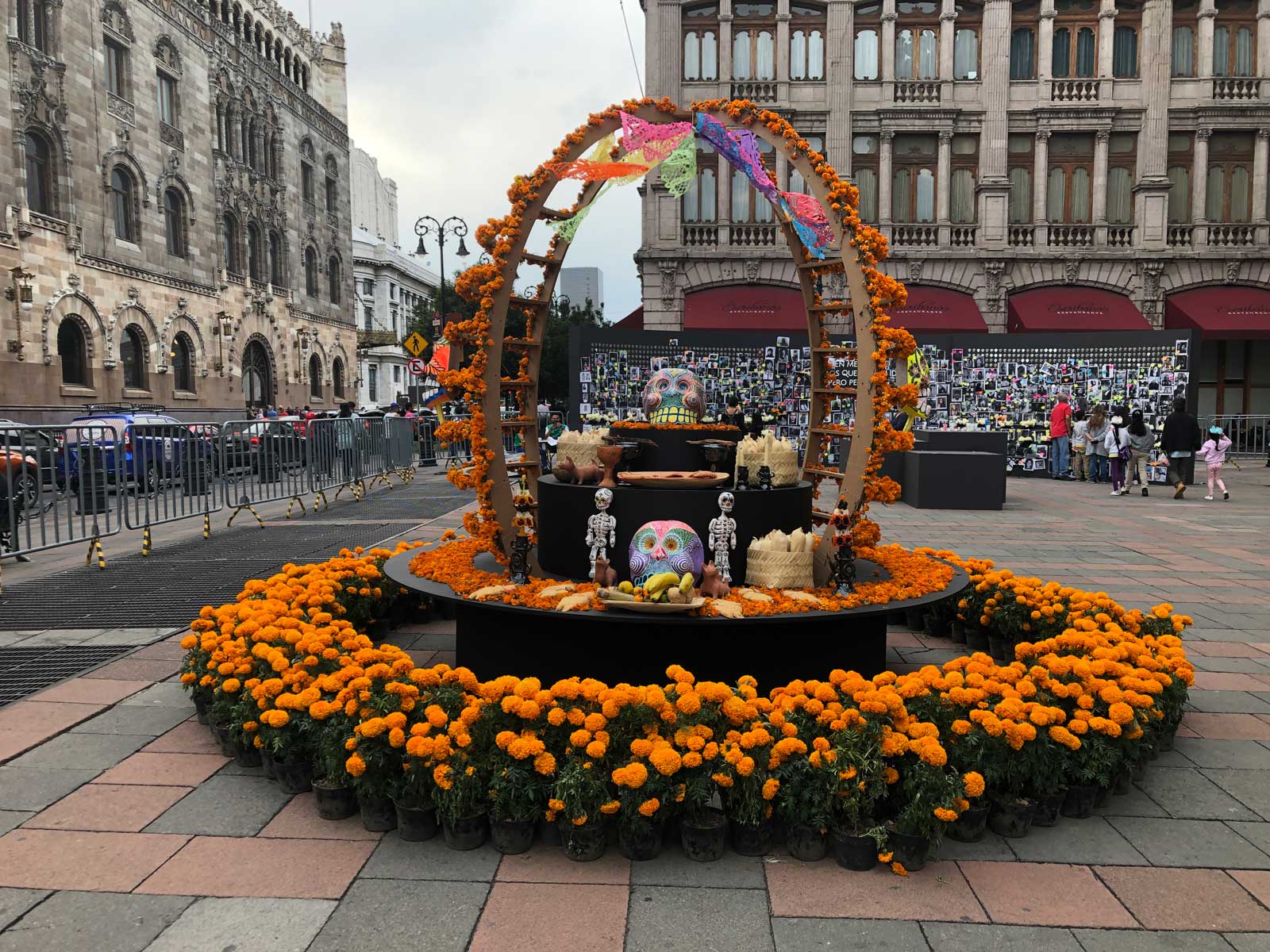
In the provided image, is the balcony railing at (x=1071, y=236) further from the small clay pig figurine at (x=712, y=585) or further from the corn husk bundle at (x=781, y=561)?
the small clay pig figurine at (x=712, y=585)

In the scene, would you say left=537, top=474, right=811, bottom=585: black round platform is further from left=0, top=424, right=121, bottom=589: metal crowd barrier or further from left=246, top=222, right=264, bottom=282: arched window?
left=246, top=222, right=264, bottom=282: arched window

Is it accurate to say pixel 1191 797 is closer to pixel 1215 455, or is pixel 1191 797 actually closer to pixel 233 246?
pixel 1215 455

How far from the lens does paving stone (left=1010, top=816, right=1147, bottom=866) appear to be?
320 cm

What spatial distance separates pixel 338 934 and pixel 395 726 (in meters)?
0.82

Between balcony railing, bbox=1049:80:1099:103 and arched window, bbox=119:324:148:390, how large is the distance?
28.7 meters

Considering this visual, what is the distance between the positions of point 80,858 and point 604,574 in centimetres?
271

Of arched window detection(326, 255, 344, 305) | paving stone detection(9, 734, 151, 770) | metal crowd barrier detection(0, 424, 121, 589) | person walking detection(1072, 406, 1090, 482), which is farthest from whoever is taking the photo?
arched window detection(326, 255, 344, 305)

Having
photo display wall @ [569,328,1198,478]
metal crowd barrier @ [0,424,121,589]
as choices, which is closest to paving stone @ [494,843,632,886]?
metal crowd barrier @ [0,424,121,589]

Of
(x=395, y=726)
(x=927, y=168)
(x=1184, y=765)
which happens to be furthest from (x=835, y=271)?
(x=927, y=168)

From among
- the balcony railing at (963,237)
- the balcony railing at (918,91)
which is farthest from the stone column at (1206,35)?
the balcony railing at (963,237)

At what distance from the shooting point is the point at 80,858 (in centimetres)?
316

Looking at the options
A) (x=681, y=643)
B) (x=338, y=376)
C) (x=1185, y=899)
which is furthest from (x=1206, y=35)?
(x=338, y=376)

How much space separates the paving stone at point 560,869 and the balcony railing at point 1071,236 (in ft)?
86.0

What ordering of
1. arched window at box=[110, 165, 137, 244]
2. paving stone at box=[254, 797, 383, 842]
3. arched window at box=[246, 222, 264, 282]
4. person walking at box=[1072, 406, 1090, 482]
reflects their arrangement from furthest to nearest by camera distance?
arched window at box=[246, 222, 264, 282]
arched window at box=[110, 165, 137, 244]
person walking at box=[1072, 406, 1090, 482]
paving stone at box=[254, 797, 383, 842]
